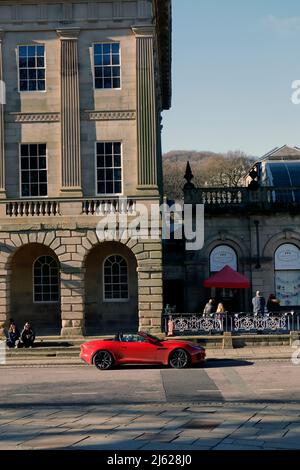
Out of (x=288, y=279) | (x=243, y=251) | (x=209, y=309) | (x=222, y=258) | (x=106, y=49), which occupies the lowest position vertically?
(x=209, y=309)

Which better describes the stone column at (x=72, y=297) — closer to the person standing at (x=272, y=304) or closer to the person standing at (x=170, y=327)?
the person standing at (x=170, y=327)

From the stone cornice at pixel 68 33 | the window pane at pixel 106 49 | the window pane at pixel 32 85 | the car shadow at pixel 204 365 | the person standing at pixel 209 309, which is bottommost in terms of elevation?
the car shadow at pixel 204 365

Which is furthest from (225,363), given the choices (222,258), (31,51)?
(31,51)

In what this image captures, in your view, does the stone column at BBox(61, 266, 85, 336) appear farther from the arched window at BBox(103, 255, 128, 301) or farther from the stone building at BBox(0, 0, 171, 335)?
the arched window at BBox(103, 255, 128, 301)

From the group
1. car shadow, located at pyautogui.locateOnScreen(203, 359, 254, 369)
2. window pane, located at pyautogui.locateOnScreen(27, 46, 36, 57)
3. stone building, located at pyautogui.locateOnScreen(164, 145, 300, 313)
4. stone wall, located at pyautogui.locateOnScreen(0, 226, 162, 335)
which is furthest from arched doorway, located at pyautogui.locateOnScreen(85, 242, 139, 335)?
window pane, located at pyautogui.locateOnScreen(27, 46, 36, 57)

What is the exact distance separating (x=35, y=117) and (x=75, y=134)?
1883 millimetres

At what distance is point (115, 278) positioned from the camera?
36281 mm

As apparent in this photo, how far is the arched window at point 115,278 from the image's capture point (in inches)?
1423

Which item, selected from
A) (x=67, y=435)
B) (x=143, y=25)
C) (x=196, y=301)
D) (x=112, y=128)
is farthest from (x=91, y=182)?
(x=67, y=435)

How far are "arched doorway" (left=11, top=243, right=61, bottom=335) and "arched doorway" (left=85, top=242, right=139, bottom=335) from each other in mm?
1455

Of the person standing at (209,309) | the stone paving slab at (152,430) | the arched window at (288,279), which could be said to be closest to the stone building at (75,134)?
the person standing at (209,309)

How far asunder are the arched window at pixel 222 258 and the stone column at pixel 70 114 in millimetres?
9306

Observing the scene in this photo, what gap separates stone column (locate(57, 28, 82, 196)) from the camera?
3384cm

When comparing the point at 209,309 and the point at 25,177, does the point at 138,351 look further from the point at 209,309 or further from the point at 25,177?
the point at 25,177
